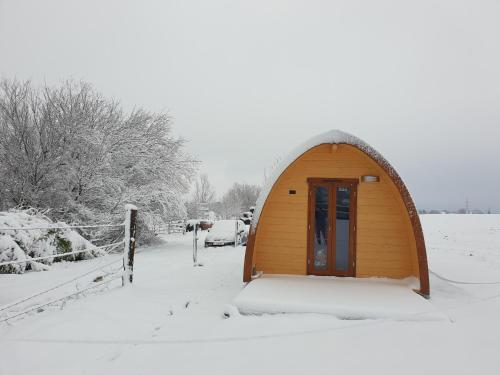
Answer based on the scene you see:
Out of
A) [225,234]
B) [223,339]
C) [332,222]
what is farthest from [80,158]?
[223,339]

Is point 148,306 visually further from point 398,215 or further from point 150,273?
point 398,215

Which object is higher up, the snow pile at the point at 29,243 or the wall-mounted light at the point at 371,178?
the wall-mounted light at the point at 371,178

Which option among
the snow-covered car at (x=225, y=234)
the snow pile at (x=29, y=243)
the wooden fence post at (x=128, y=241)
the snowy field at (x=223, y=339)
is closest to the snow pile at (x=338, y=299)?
the snowy field at (x=223, y=339)

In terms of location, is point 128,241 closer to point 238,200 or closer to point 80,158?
point 80,158

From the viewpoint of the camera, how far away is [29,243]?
31.5 feet

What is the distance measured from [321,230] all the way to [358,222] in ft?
2.75

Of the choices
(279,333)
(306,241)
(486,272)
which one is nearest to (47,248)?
(306,241)

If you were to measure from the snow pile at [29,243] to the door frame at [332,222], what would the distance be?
5.61 metres

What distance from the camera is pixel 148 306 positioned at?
5461 mm

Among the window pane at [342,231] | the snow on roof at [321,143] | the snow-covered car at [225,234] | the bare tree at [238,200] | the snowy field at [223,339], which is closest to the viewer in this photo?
the snowy field at [223,339]

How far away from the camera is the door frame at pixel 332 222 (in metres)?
7.29

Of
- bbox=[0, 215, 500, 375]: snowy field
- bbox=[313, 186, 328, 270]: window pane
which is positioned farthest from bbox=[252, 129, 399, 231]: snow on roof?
bbox=[0, 215, 500, 375]: snowy field

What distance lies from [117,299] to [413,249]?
19.5 ft

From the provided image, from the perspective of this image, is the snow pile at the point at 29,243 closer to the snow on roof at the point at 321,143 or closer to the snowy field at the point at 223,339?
the snowy field at the point at 223,339
